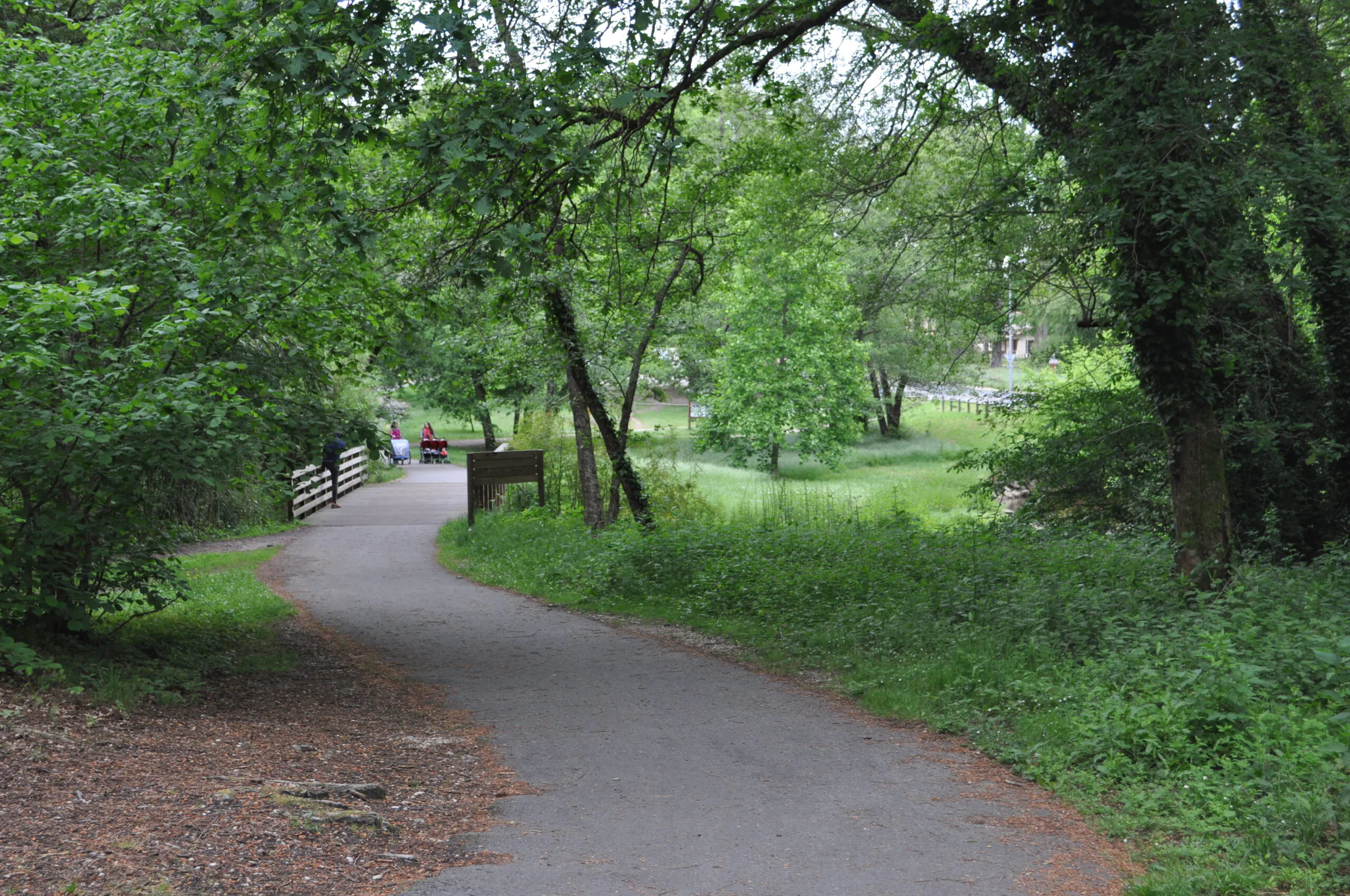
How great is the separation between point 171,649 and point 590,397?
8338 millimetres

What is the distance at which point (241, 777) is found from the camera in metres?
5.50

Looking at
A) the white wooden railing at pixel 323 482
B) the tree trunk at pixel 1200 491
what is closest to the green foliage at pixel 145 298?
the tree trunk at pixel 1200 491

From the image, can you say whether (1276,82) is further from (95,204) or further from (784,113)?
(95,204)

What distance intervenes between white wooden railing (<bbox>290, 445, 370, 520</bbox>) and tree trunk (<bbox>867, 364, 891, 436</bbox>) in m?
18.7

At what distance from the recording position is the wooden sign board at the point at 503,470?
19.5 meters

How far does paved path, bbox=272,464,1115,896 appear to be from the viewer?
4.62 metres

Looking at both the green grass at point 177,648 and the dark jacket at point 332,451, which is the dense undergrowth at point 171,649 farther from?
the dark jacket at point 332,451

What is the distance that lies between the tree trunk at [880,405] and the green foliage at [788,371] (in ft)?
11.5

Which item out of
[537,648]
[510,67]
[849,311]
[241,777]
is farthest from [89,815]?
[849,311]

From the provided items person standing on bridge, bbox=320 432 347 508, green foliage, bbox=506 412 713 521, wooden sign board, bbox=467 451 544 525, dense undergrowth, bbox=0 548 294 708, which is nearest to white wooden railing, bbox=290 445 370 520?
wooden sign board, bbox=467 451 544 525

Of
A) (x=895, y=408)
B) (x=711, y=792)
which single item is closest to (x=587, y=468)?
(x=711, y=792)

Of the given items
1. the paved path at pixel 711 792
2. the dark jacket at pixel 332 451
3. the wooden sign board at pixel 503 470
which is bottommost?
the paved path at pixel 711 792

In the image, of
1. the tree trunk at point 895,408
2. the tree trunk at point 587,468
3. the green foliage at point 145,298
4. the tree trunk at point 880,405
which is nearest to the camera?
the green foliage at point 145,298

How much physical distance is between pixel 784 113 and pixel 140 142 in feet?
24.3
